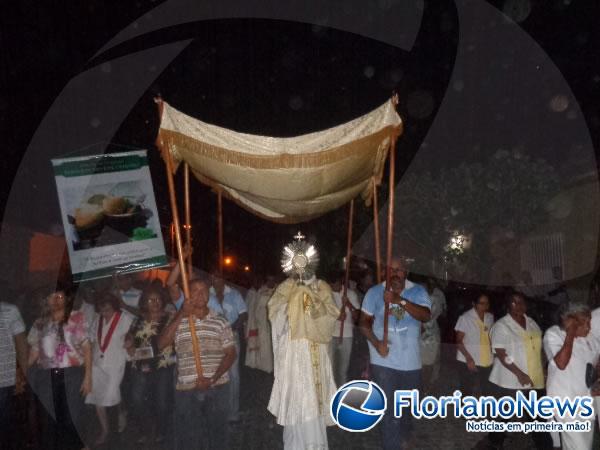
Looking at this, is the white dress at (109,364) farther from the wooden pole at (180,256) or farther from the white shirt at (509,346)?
the white shirt at (509,346)

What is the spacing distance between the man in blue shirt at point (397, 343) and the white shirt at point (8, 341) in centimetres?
346

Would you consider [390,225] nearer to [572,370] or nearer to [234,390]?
[572,370]

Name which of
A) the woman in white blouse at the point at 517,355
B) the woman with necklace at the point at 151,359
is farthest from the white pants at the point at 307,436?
the woman in white blouse at the point at 517,355

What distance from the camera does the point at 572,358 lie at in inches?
196

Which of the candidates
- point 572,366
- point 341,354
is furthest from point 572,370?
point 341,354

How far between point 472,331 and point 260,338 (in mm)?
4196

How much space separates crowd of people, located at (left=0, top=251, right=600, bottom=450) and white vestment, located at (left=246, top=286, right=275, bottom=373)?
7.32 ft

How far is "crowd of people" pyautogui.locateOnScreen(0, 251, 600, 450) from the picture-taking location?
A: 5086 mm

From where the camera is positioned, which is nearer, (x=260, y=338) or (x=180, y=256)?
(x=180, y=256)

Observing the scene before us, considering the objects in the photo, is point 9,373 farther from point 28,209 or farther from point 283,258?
point 28,209

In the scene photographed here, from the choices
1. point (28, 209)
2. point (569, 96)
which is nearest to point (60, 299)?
point (28, 209)

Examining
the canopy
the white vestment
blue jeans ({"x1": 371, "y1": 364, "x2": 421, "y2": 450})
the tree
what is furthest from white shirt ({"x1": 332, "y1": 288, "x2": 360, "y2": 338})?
the tree

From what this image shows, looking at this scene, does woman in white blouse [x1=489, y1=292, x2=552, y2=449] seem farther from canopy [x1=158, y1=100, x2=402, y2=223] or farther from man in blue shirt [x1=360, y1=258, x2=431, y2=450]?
canopy [x1=158, y1=100, x2=402, y2=223]

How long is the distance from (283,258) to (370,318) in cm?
114
